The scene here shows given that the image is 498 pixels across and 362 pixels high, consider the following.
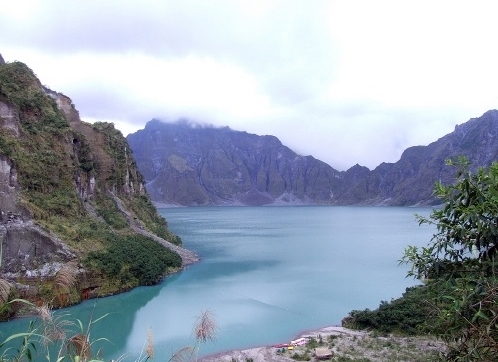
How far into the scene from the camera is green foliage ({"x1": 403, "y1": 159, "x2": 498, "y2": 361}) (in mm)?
3768

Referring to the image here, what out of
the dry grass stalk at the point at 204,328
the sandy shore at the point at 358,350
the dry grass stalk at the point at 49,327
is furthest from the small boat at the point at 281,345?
the dry grass stalk at the point at 49,327

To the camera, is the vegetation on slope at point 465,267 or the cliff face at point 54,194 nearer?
the vegetation on slope at point 465,267

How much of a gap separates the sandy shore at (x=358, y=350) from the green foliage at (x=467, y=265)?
480 inches

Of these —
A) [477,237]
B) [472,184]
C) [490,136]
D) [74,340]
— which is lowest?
[74,340]

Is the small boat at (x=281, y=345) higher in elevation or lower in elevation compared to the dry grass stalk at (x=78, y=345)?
lower

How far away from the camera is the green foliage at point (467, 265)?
3.77 meters

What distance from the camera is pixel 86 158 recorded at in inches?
1695

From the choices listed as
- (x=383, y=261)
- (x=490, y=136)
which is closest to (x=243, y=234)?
(x=383, y=261)

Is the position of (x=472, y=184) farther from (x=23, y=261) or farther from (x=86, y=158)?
(x=86, y=158)

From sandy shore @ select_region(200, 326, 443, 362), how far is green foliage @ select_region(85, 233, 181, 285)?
14.0 metres

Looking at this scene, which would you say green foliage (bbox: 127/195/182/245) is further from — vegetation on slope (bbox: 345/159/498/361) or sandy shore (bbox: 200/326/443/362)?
vegetation on slope (bbox: 345/159/498/361)

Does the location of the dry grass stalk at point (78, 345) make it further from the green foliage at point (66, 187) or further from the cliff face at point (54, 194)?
the green foliage at point (66, 187)

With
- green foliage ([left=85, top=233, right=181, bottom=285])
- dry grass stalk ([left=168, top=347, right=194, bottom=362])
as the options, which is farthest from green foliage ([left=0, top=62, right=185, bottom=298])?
dry grass stalk ([left=168, top=347, right=194, bottom=362])

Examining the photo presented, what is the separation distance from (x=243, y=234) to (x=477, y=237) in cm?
6486
